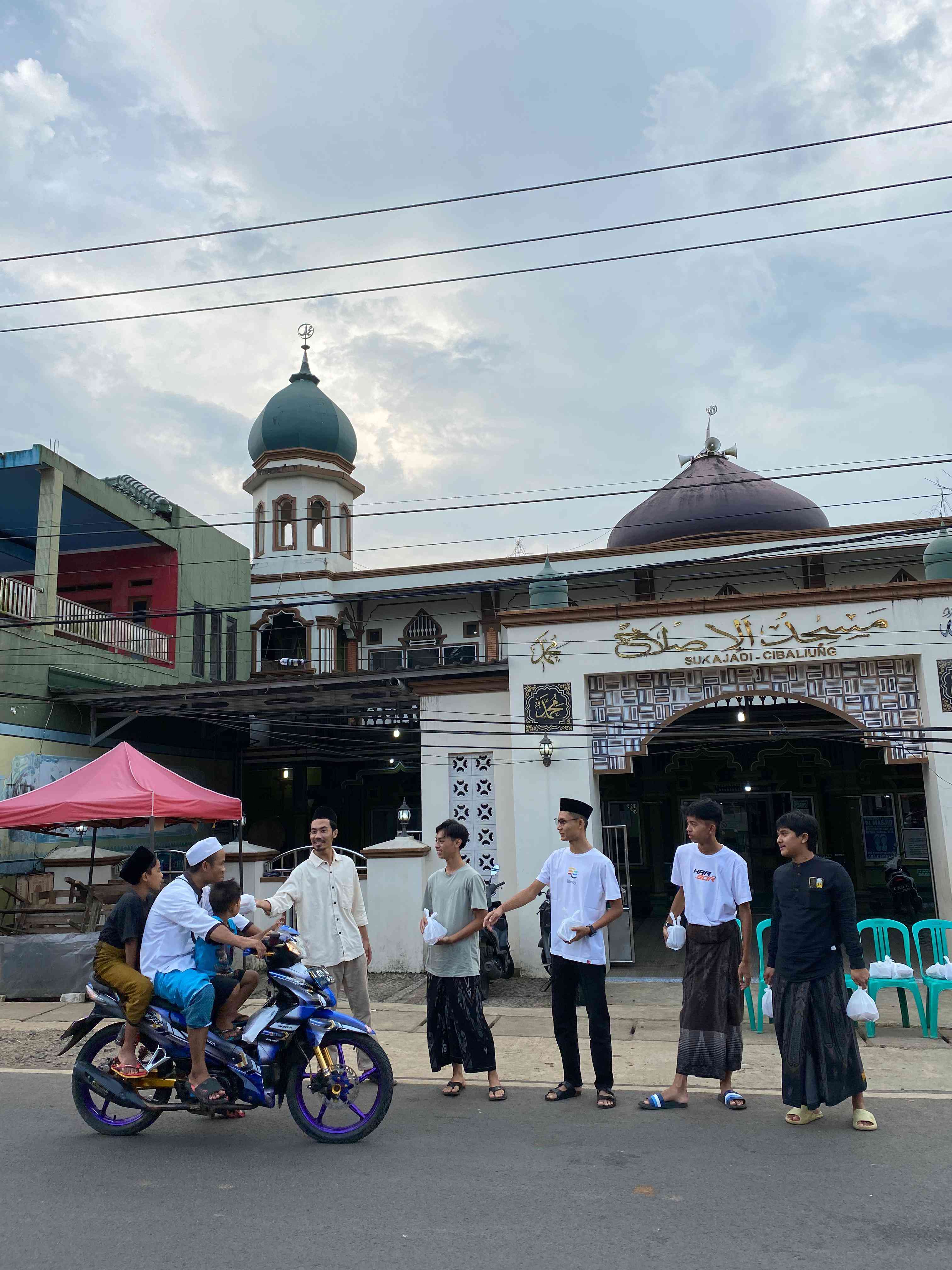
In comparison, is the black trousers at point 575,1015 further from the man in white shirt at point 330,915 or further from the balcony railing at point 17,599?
the balcony railing at point 17,599

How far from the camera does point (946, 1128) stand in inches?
200

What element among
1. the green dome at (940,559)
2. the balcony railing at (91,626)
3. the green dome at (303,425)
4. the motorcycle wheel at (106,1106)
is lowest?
the motorcycle wheel at (106,1106)

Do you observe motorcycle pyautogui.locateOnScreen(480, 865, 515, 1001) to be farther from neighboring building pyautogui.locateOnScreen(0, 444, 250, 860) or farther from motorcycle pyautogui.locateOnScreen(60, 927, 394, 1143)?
neighboring building pyautogui.locateOnScreen(0, 444, 250, 860)

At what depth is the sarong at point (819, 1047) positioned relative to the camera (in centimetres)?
499

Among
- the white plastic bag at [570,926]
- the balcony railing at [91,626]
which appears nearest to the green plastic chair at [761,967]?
the white plastic bag at [570,926]

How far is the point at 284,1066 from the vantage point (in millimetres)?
4930

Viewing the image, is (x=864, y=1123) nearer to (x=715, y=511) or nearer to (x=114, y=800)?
(x=114, y=800)

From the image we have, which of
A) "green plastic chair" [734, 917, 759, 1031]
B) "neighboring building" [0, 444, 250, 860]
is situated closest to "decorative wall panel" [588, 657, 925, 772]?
"green plastic chair" [734, 917, 759, 1031]

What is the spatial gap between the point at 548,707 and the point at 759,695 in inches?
99.8

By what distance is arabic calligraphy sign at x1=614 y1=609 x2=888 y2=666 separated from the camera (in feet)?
36.8

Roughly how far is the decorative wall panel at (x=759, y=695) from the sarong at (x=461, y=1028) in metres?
6.09

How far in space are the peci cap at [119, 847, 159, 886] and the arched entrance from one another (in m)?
13.6

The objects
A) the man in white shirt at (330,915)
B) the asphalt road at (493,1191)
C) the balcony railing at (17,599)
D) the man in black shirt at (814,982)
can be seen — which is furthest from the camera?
the balcony railing at (17,599)

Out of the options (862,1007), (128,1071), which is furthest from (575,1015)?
(128,1071)
